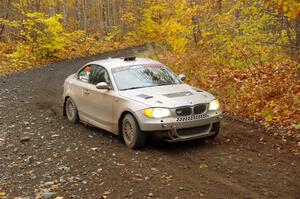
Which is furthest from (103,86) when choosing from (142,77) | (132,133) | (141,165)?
(141,165)

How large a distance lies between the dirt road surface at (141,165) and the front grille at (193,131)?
0.34m

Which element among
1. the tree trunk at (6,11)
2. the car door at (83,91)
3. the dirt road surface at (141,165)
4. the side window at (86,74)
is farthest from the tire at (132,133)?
the tree trunk at (6,11)

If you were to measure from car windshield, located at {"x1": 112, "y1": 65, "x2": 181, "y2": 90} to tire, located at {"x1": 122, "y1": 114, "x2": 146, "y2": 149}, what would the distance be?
89 centimetres

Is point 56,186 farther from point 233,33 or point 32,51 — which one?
point 32,51

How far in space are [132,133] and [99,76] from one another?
6.94 ft

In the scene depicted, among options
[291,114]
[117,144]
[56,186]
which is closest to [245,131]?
[291,114]

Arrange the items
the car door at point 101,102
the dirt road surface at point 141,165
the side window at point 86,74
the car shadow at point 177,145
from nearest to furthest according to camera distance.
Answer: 1. the dirt road surface at point 141,165
2. the car shadow at point 177,145
3. the car door at point 101,102
4. the side window at point 86,74

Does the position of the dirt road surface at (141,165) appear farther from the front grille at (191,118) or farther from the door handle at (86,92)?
the door handle at (86,92)

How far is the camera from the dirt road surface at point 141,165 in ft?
20.0

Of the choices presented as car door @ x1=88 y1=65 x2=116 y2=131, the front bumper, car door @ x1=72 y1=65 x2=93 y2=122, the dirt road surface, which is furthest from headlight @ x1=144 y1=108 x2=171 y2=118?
car door @ x1=72 y1=65 x2=93 y2=122

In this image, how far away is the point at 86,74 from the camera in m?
10.2

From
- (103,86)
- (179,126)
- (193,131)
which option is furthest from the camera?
(103,86)

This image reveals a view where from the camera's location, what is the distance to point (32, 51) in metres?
26.2

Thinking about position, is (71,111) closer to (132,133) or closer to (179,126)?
(132,133)
